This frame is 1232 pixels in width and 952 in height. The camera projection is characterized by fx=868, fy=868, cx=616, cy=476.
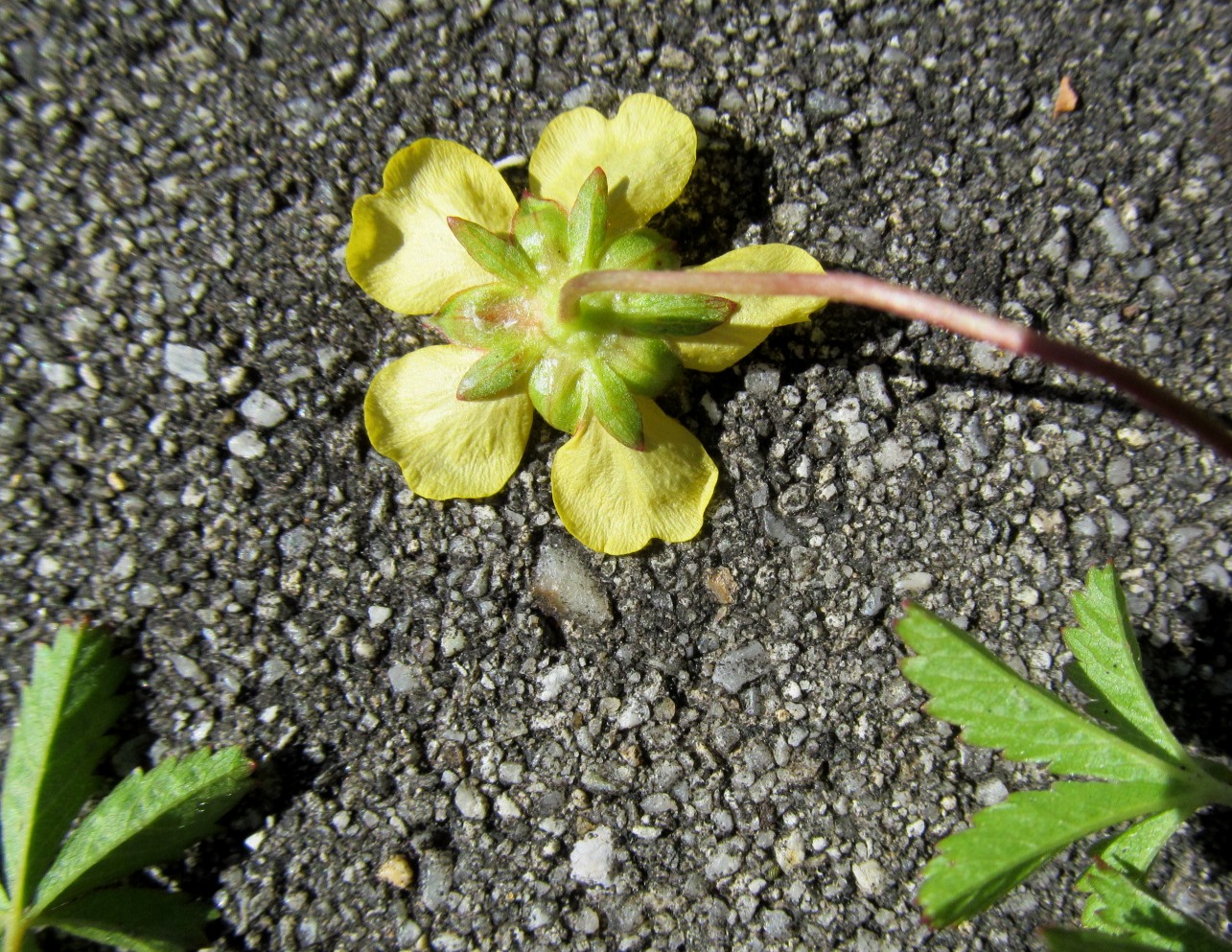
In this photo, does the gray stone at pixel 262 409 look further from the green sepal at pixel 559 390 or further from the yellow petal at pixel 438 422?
the green sepal at pixel 559 390

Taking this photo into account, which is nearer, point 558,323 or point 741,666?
point 558,323

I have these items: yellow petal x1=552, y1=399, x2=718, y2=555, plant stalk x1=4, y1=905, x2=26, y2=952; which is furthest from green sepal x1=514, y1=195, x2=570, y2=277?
plant stalk x1=4, y1=905, x2=26, y2=952

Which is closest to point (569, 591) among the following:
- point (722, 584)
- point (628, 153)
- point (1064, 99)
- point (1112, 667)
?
point (722, 584)

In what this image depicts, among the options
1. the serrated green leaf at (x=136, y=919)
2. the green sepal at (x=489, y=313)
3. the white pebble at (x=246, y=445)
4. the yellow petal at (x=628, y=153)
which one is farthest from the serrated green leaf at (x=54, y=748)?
the yellow petal at (x=628, y=153)

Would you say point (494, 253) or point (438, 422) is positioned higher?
point (494, 253)

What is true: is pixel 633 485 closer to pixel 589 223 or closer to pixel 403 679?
pixel 589 223
